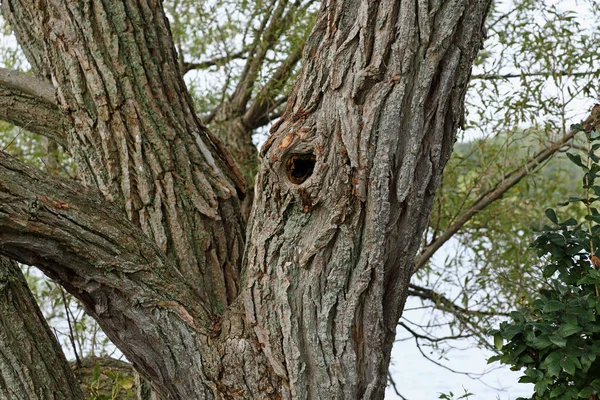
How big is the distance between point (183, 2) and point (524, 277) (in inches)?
71.5

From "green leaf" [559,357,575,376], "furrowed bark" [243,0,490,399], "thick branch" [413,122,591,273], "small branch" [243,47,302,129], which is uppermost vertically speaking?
"small branch" [243,47,302,129]

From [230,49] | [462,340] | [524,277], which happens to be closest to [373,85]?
[524,277]

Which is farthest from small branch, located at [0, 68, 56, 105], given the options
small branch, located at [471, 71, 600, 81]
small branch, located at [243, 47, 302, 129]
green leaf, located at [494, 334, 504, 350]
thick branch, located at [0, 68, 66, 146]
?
small branch, located at [471, 71, 600, 81]

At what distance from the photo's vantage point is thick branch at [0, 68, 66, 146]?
71.7 inches

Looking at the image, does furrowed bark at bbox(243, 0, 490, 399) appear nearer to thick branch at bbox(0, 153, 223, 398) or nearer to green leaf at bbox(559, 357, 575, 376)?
thick branch at bbox(0, 153, 223, 398)

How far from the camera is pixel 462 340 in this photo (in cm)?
280

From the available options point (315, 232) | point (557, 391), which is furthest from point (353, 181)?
point (557, 391)

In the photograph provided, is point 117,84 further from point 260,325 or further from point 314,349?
point 314,349

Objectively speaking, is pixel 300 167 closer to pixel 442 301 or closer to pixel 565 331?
pixel 565 331

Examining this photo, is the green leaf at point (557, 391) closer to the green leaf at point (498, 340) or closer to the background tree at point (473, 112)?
the green leaf at point (498, 340)

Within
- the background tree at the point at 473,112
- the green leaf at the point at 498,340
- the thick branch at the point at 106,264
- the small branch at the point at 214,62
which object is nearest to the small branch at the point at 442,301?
the background tree at the point at 473,112

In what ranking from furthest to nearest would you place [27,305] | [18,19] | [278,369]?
[18,19]
[27,305]
[278,369]

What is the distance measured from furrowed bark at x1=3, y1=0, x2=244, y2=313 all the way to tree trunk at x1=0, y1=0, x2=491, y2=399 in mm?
211

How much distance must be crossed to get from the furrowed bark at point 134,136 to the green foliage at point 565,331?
70cm
